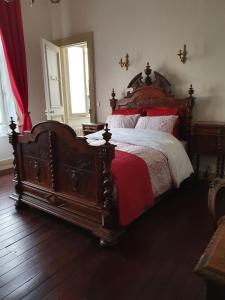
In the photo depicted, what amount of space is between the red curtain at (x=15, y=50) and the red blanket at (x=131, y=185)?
9.00 feet

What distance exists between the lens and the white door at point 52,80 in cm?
462

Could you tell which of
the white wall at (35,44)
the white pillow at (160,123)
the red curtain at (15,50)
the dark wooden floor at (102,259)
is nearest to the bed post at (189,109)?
the white pillow at (160,123)

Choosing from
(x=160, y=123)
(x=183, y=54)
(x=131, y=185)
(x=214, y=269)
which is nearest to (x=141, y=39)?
(x=183, y=54)

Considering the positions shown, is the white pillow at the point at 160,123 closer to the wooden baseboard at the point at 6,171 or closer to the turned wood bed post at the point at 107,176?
the turned wood bed post at the point at 107,176

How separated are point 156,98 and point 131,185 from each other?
6.65 ft

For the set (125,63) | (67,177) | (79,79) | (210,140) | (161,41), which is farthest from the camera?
(79,79)

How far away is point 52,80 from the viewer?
4848 mm

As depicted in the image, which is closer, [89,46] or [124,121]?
[124,121]

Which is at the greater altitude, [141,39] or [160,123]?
[141,39]

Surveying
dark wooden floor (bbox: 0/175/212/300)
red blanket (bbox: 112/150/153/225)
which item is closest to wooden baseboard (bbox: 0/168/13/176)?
dark wooden floor (bbox: 0/175/212/300)

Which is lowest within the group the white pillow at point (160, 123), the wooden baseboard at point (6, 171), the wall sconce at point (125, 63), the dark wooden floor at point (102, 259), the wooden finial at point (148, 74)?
the dark wooden floor at point (102, 259)

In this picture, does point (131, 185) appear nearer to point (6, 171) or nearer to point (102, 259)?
point (102, 259)

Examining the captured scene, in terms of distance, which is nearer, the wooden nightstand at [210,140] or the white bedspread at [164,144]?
the white bedspread at [164,144]

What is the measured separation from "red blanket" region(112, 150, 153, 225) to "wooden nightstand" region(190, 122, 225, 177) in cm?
130
